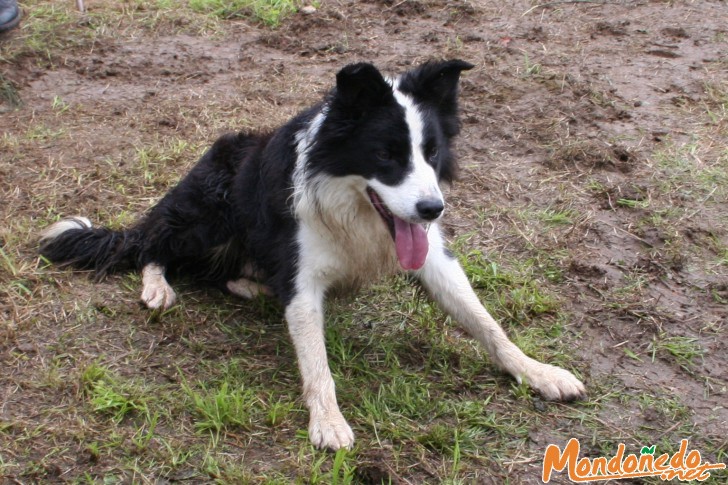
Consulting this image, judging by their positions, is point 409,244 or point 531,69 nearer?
point 409,244

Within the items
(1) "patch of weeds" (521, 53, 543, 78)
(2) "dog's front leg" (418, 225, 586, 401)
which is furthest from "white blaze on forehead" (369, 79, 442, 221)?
(1) "patch of weeds" (521, 53, 543, 78)

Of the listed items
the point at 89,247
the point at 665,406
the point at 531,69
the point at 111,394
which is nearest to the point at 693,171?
the point at 531,69

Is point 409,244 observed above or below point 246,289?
above

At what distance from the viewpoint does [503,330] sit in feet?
12.4

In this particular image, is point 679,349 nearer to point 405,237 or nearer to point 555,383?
point 555,383

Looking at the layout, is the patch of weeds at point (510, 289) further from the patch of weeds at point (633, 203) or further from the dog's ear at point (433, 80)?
the dog's ear at point (433, 80)

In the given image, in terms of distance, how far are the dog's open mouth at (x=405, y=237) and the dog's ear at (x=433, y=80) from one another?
44cm

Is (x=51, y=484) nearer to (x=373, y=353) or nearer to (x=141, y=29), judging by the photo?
(x=373, y=353)

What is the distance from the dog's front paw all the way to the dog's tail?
147 cm

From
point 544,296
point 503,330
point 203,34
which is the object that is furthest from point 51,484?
point 203,34

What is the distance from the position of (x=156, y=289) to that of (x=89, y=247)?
0.43m

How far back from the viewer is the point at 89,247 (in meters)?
4.05

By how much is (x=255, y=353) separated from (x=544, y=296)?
1375 mm

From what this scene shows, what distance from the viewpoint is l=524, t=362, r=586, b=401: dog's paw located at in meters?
3.33
